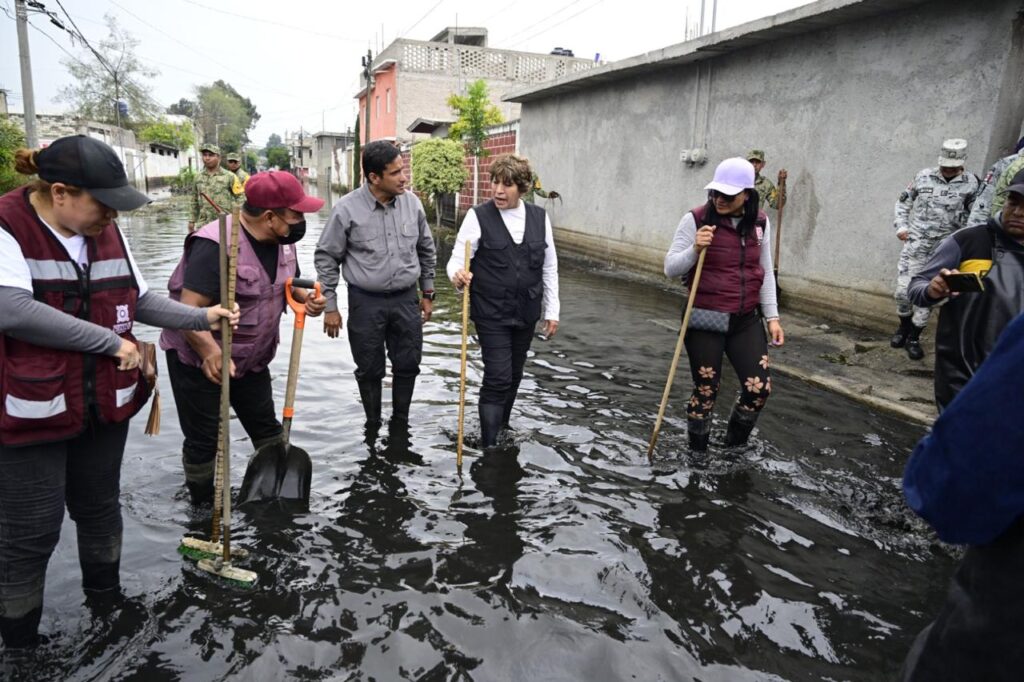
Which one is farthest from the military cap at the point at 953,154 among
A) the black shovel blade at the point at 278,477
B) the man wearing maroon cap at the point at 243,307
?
the black shovel blade at the point at 278,477

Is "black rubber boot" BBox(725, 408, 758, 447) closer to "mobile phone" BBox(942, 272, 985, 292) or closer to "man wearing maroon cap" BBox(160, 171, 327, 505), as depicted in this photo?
"mobile phone" BBox(942, 272, 985, 292)

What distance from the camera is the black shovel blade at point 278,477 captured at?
161 inches

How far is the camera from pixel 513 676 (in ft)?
9.32

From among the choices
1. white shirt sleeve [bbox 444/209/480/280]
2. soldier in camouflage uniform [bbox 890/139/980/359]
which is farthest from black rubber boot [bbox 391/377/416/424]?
soldier in camouflage uniform [bbox 890/139/980/359]

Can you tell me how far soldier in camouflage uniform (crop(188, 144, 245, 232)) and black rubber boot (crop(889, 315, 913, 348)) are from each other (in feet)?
28.1

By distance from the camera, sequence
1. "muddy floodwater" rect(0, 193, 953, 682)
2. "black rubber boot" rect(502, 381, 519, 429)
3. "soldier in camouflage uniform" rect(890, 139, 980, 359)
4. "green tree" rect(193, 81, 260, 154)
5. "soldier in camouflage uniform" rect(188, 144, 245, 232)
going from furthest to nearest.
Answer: "green tree" rect(193, 81, 260, 154) → "soldier in camouflage uniform" rect(188, 144, 245, 232) → "soldier in camouflage uniform" rect(890, 139, 980, 359) → "black rubber boot" rect(502, 381, 519, 429) → "muddy floodwater" rect(0, 193, 953, 682)

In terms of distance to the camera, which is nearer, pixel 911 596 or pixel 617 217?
pixel 911 596

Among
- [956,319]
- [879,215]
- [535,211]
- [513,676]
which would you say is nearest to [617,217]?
[879,215]

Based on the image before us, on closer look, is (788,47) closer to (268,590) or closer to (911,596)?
(911,596)

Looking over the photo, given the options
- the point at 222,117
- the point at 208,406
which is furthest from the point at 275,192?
the point at 222,117

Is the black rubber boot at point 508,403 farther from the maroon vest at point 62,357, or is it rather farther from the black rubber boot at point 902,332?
the black rubber boot at point 902,332

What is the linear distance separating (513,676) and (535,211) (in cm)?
307

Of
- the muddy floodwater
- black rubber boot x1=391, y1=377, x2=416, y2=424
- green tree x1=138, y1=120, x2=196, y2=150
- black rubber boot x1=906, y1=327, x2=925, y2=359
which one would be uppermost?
green tree x1=138, y1=120, x2=196, y2=150

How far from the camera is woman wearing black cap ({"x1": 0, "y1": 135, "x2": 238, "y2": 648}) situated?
2436 millimetres
